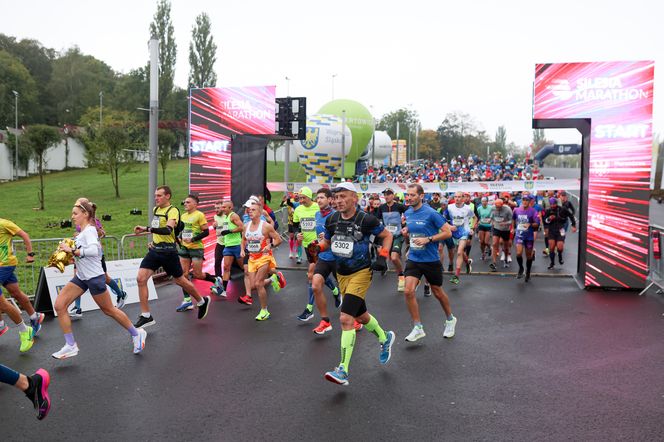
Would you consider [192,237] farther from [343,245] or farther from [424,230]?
[343,245]

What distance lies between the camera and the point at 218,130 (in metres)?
12.7

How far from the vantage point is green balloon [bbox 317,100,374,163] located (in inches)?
1393

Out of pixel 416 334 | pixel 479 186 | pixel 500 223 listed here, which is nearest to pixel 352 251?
pixel 416 334

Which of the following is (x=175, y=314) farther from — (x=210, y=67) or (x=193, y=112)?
(x=210, y=67)

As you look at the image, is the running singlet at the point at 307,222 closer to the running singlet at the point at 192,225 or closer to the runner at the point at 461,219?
the running singlet at the point at 192,225

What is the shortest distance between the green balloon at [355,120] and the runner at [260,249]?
1056 inches

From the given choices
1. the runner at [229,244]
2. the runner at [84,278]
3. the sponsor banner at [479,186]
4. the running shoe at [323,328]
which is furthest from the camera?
the sponsor banner at [479,186]

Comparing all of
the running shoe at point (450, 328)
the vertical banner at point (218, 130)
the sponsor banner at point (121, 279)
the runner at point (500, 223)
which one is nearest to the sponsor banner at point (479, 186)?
the vertical banner at point (218, 130)

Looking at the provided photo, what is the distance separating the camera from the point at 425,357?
6402mm

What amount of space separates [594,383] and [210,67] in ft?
216

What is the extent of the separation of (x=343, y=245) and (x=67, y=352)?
3.58 metres

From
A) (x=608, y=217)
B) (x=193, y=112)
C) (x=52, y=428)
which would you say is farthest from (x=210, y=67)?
(x=52, y=428)

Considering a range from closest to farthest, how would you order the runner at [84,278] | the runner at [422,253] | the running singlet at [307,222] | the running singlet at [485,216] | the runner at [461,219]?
the runner at [84,278] → the runner at [422,253] → the running singlet at [307,222] → the runner at [461,219] → the running singlet at [485,216]

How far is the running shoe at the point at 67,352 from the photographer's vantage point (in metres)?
6.33
